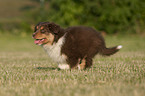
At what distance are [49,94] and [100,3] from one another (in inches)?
1172

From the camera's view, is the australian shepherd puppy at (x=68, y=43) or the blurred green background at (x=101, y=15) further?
the blurred green background at (x=101, y=15)

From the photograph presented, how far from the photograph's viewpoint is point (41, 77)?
17.8 feet

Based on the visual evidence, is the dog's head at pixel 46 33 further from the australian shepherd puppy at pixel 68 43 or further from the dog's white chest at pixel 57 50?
the dog's white chest at pixel 57 50

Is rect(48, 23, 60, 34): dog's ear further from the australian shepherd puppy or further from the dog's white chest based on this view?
the dog's white chest

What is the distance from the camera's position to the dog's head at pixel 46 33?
5997 millimetres

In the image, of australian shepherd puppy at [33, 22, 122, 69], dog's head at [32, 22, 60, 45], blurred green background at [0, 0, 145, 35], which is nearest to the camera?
dog's head at [32, 22, 60, 45]

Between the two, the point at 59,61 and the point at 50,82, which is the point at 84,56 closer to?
the point at 59,61

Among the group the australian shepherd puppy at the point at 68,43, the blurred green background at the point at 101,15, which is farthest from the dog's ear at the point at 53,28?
the blurred green background at the point at 101,15

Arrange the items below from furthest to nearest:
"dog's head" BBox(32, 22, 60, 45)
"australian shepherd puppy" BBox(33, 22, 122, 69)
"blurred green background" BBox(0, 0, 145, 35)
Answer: "blurred green background" BBox(0, 0, 145, 35), "australian shepherd puppy" BBox(33, 22, 122, 69), "dog's head" BBox(32, 22, 60, 45)

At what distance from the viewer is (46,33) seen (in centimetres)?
604

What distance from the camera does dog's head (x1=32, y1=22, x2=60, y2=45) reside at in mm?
5997

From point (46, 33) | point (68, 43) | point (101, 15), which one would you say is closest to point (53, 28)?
point (46, 33)

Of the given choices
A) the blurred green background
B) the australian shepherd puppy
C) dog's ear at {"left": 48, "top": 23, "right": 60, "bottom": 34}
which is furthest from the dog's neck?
the blurred green background

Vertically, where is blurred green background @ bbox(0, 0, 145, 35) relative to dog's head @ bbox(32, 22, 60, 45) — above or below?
above
